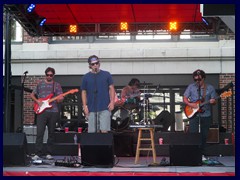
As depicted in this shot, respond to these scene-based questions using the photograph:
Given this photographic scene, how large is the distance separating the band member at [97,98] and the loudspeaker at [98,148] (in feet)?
1.35

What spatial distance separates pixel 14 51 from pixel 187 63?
494 centimetres

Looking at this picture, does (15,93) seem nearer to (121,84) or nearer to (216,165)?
(121,84)

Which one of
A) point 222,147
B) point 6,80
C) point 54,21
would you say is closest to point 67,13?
point 54,21

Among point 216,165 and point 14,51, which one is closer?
point 216,165

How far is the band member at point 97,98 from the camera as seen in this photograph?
8.48 m

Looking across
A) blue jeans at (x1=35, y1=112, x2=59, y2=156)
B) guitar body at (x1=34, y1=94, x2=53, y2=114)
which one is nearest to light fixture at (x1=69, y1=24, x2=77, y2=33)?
guitar body at (x1=34, y1=94, x2=53, y2=114)

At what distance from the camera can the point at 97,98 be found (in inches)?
336

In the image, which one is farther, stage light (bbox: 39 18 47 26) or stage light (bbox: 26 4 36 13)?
stage light (bbox: 39 18 47 26)

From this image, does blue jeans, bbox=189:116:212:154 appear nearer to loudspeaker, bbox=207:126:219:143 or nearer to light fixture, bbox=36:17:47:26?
loudspeaker, bbox=207:126:219:143

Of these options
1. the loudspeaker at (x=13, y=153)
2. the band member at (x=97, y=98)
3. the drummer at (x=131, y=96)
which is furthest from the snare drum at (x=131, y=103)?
the loudspeaker at (x=13, y=153)

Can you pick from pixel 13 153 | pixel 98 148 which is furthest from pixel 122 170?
pixel 13 153

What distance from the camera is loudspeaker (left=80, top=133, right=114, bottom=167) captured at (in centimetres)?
799

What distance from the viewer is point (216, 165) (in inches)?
334

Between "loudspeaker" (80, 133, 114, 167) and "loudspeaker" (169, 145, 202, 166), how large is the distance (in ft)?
3.29
